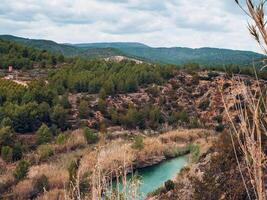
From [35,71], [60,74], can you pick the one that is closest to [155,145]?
[60,74]

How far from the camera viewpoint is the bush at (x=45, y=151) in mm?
25359

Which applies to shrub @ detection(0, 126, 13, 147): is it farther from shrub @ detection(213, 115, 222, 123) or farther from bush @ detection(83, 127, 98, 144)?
shrub @ detection(213, 115, 222, 123)

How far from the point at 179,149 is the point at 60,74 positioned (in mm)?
17968

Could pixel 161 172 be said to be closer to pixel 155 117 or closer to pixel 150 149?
pixel 150 149

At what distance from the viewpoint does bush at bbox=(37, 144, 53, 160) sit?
25.4m

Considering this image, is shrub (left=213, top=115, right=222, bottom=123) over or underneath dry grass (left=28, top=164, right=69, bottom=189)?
over

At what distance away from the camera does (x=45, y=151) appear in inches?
1003

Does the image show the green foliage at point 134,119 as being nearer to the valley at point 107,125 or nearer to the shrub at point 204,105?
the valley at point 107,125

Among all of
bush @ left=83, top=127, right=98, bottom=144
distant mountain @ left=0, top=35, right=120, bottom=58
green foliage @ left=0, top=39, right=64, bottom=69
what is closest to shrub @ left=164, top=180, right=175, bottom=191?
bush @ left=83, top=127, right=98, bottom=144

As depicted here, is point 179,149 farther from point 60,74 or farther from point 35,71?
point 35,71

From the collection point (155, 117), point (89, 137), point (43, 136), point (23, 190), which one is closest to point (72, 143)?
point (89, 137)

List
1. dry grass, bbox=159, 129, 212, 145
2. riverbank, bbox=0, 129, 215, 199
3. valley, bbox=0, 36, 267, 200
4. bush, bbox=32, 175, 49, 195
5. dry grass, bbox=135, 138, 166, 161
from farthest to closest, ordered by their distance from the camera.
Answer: dry grass, bbox=159, 129, 212, 145 → dry grass, bbox=135, 138, 166, 161 → bush, bbox=32, 175, 49, 195 → riverbank, bbox=0, 129, 215, 199 → valley, bbox=0, 36, 267, 200

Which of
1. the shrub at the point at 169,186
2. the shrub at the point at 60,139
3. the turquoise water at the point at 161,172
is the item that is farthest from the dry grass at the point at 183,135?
the shrub at the point at 169,186

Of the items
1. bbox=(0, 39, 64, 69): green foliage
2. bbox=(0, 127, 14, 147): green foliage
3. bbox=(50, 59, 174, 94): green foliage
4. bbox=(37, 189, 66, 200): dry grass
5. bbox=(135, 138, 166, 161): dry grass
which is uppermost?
bbox=(0, 39, 64, 69): green foliage
